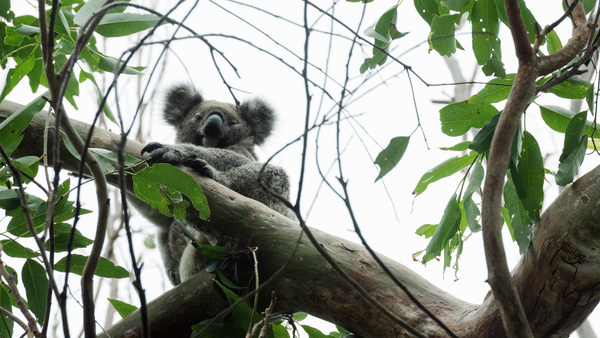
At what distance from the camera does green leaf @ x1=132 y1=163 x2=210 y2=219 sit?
1.94 meters

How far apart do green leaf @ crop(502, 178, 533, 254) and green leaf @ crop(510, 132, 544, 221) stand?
0.04m

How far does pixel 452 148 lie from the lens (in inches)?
88.8

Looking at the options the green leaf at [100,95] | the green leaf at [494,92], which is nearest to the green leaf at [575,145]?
the green leaf at [494,92]

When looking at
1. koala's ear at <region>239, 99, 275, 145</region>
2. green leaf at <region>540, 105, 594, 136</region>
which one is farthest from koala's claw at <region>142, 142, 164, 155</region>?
koala's ear at <region>239, 99, 275, 145</region>

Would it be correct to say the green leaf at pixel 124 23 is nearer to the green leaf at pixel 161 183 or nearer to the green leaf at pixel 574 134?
the green leaf at pixel 161 183

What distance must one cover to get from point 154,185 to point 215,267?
0.56 metres

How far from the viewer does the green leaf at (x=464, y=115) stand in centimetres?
200

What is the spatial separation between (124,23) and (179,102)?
2585 millimetres

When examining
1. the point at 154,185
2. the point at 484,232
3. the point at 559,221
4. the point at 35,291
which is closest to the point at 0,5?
the point at 154,185

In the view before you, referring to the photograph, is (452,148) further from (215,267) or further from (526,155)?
(215,267)

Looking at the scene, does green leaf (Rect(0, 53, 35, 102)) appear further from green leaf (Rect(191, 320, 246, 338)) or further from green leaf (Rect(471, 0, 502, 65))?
green leaf (Rect(471, 0, 502, 65))

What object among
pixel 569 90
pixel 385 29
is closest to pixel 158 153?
pixel 385 29

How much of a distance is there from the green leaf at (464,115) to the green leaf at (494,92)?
0.07ft

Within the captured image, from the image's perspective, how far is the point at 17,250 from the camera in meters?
1.85
